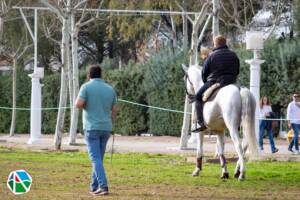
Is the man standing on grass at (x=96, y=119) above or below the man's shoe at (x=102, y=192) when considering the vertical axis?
above

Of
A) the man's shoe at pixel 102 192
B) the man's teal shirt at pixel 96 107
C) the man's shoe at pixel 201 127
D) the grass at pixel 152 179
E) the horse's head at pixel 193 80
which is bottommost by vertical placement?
the grass at pixel 152 179

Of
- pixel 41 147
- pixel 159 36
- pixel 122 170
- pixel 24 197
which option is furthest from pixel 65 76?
pixel 159 36

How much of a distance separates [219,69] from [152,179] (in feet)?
7.94

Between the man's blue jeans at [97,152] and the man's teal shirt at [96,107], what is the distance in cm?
11

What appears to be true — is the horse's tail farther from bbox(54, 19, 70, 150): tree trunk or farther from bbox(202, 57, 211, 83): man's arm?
bbox(54, 19, 70, 150): tree trunk

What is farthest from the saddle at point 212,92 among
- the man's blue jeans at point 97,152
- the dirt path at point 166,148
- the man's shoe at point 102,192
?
the dirt path at point 166,148

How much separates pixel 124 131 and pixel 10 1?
816 cm

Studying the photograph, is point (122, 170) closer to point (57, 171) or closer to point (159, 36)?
point (57, 171)

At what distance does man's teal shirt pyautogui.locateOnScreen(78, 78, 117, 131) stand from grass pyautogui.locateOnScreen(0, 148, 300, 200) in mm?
1113

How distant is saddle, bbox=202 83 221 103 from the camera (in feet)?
52.2

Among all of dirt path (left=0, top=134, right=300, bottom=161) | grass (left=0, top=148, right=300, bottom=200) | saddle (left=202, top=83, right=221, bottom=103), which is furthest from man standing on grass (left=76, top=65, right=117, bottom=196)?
dirt path (left=0, top=134, right=300, bottom=161)

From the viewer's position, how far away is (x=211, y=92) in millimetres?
15953

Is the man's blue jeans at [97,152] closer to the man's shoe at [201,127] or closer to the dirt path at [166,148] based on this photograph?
the man's shoe at [201,127]

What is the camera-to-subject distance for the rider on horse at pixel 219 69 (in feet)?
52.3
